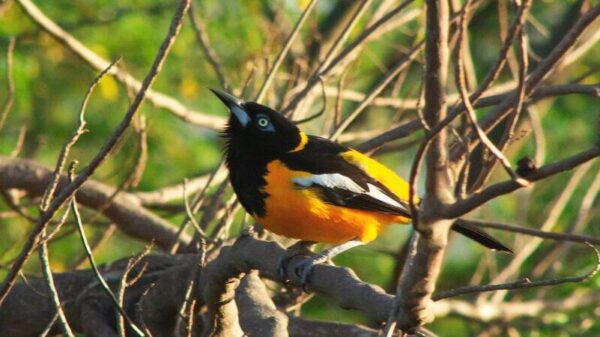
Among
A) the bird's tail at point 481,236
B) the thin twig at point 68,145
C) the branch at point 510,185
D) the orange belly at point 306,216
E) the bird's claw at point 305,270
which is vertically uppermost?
the bird's tail at point 481,236

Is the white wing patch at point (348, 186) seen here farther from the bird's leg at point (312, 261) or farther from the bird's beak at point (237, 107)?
the bird's beak at point (237, 107)

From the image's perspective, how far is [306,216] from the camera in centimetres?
488

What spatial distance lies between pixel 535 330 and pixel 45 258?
492 cm

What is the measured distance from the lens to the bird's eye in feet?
17.4

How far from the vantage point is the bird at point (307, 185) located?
4.89 m

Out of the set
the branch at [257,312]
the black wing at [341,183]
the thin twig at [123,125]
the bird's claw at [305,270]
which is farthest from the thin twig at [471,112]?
the black wing at [341,183]

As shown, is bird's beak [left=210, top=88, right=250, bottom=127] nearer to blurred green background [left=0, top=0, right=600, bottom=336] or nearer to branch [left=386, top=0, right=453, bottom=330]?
branch [left=386, top=0, right=453, bottom=330]

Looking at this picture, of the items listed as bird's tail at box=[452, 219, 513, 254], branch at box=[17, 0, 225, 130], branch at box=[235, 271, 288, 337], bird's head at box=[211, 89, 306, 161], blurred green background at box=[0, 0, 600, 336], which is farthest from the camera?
blurred green background at box=[0, 0, 600, 336]

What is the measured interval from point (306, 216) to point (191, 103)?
602 cm

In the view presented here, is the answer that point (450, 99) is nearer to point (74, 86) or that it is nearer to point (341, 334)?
point (341, 334)

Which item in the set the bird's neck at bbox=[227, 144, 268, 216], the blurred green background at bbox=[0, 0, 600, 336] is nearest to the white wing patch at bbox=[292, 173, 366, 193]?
the bird's neck at bbox=[227, 144, 268, 216]

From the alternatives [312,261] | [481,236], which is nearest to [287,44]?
[481,236]

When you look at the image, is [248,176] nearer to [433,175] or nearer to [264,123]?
[264,123]

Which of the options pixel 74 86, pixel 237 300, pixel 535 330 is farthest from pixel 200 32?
pixel 74 86
